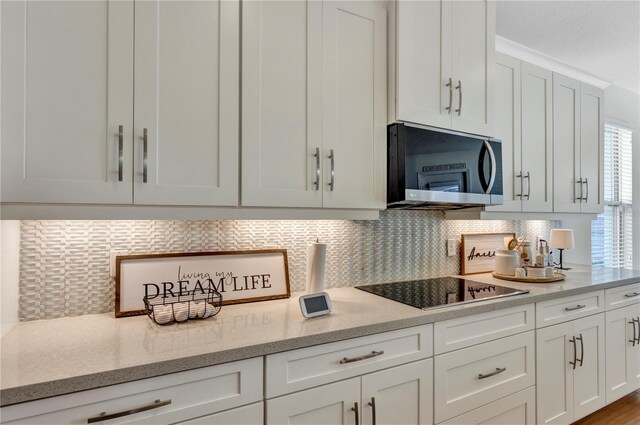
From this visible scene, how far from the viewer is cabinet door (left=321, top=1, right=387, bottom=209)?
157 cm

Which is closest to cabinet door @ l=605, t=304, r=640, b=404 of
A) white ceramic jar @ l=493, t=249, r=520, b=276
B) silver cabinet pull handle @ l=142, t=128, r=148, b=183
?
white ceramic jar @ l=493, t=249, r=520, b=276

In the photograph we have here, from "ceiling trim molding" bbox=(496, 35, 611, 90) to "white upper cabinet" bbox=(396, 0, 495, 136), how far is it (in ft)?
2.82

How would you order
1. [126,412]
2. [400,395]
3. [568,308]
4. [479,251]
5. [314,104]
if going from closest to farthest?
[126,412] < [400,395] < [314,104] < [568,308] < [479,251]

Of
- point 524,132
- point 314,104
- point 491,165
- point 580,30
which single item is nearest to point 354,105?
point 314,104

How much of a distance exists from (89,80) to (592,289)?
8.97 feet

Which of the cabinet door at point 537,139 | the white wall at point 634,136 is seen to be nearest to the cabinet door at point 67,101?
the cabinet door at point 537,139

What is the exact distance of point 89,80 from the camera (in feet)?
3.78

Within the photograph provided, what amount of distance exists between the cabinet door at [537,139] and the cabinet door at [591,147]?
0.38 metres

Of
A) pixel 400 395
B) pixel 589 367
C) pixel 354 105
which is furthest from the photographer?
pixel 589 367

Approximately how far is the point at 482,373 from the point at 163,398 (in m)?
1.40

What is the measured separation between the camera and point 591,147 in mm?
2648

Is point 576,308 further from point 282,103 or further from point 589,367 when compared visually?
point 282,103

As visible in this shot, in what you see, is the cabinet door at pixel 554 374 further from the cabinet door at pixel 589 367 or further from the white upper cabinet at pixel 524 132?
the white upper cabinet at pixel 524 132

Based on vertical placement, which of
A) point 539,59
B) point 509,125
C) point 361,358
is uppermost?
point 539,59
